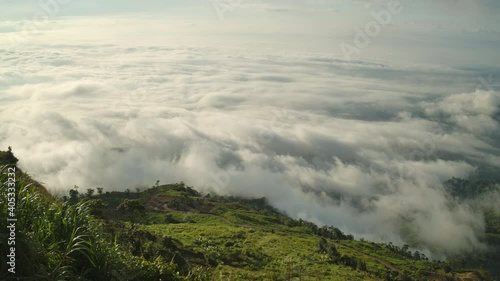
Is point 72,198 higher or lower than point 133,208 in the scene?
higher

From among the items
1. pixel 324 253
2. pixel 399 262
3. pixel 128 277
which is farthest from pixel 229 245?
pixel 128 277

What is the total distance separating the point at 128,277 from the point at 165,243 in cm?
4087

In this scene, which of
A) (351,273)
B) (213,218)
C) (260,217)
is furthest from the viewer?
(260,217)

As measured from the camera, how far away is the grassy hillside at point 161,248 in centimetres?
828

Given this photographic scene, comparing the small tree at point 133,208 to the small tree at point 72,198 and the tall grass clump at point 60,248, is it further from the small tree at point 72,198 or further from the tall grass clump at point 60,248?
the tall grass clump at point 60,248

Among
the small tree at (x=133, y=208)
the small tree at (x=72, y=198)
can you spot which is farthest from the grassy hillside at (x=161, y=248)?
the small tree at (x=72, y=198)

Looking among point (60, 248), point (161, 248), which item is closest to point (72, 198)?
point (60, 248)

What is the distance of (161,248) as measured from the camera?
139 feet

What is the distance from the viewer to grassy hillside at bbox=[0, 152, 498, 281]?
828cm

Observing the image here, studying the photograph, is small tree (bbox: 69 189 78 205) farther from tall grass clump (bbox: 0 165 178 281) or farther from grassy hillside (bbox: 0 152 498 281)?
tall grass clump (bbox: 0 165 178 281)

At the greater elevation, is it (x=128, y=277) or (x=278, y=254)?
(x=128, y=277)

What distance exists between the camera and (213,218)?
121 metres

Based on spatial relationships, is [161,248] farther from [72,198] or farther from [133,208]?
[72,198]

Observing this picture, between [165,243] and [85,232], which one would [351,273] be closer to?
[165,243]
